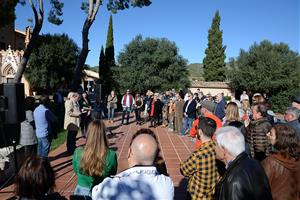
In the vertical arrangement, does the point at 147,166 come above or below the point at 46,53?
below

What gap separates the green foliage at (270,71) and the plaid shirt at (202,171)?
94.7ft

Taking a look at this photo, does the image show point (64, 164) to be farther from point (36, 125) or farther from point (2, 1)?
point (2, 1)

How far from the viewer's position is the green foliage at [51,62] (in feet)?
100

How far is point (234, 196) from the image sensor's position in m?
2.37

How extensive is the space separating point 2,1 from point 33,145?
13.3 metres

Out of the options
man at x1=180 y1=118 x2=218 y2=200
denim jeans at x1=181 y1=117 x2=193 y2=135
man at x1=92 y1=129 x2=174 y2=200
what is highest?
man at x1=92 y1=129 x2=174 y2=200

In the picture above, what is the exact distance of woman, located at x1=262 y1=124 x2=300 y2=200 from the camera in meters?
2.96

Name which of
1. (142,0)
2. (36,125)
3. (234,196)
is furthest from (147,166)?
(142,0)

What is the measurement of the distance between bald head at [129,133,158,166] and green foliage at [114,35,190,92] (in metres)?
29.5

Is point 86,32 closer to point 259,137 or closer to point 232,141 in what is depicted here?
point 259,137

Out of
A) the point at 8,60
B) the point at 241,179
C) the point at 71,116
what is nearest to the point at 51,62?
the point at 8,60

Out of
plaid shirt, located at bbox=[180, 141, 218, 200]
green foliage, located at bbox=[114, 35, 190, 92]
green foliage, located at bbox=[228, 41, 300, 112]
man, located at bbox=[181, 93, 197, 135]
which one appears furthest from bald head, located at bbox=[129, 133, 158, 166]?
green foliage, located at bbox=[228, 41, 300, 112]

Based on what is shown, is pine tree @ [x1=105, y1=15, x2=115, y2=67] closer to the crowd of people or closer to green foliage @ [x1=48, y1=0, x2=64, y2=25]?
green foliage @ [x1=48, y1=0, x2=64, y2=25]

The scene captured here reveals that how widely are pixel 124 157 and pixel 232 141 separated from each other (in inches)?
224
